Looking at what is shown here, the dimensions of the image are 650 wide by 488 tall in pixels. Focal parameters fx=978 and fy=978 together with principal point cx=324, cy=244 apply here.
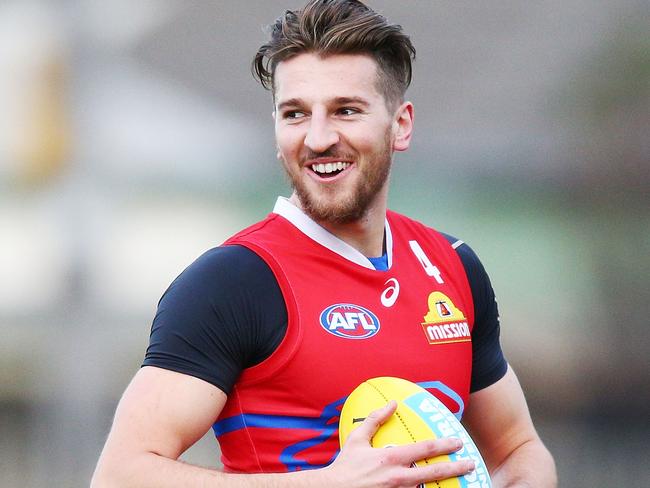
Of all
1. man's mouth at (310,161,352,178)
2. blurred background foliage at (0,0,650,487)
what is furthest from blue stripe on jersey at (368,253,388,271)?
blurred background foliage at (0,0,650,487)

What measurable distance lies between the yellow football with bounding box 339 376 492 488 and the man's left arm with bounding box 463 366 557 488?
0.48 metres

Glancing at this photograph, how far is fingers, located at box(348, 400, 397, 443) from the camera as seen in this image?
6.30 ft

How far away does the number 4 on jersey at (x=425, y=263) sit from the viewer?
239 centimetres

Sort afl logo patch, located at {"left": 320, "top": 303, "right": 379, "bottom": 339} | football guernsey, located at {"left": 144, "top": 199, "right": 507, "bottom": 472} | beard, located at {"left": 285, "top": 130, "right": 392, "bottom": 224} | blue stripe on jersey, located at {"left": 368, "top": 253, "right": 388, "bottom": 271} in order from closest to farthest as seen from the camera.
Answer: football guernsey, located at {"left": 144, "top": 199, "right": 507, "bottom": 472}
afl logo patch, located at {"left": 320, "top": 303, "right": 379, "bottom": 339}
beard, located at {"left": 285, "top": 130, "right": 392, "bottom": 224}
blue stripe on jersey, located at {"left": 368, "top": 253, "right": 388, "bottom": 271}

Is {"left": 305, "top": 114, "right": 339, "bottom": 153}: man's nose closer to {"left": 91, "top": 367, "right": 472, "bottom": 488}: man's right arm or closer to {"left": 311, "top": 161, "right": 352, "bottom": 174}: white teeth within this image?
{"left": 311, "top": 161, "right": 352, "bottom": 174}: white teeth

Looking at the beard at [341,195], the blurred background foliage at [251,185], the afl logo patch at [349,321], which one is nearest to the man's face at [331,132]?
the beard at [341,195]

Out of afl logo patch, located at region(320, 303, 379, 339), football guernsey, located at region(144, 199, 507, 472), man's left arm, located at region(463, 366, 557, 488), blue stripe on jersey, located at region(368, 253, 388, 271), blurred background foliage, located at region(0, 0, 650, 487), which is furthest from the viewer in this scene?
blurred background foliage, located at region(0, 0, 650, 487)

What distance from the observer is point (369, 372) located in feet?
6.86

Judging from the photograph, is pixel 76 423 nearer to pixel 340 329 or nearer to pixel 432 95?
pixel 432 95

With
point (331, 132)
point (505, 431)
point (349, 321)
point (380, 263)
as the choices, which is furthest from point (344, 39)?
point (505, 431)

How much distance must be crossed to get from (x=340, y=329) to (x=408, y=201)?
3.97 meters

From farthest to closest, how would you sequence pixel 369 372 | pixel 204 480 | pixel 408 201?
pixel 408 201
pixel 369 372
pixel 204 480

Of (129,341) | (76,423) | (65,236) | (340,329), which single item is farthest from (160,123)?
(340,329)

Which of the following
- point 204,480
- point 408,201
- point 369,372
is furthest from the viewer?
point 408,201
